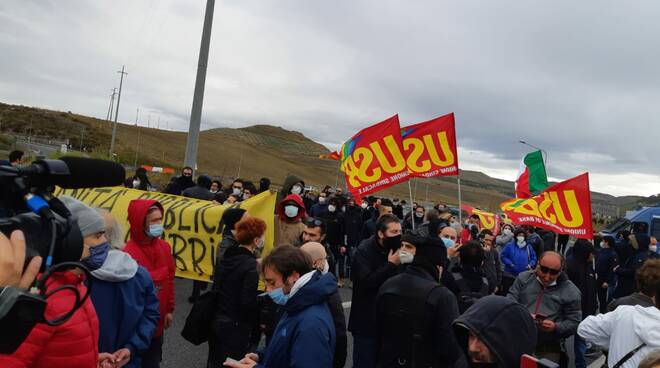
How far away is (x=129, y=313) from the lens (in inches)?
122

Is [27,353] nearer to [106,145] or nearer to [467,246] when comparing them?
[467,246]

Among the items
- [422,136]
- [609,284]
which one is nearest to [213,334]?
[422,136]

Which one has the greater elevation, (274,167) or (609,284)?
(274,167)

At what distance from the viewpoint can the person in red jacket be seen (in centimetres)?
384

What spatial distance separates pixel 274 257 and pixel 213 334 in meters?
1.35

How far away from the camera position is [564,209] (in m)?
7.54

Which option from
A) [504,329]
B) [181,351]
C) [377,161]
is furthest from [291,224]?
[504,329]

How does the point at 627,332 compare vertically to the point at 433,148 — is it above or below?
below

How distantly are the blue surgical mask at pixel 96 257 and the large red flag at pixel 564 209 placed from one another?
21.5 ft

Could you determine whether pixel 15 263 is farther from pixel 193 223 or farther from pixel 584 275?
pixel 584 275

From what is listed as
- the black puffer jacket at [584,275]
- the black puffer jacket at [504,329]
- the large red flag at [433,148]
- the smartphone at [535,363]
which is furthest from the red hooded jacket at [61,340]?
the large red flag at [433,148]

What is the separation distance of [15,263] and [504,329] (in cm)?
186

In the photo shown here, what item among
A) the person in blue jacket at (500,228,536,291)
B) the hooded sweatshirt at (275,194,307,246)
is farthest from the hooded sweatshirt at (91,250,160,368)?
the person in blue jacket at (500,228,536,291)

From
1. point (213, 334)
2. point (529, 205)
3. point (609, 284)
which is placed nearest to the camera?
point (213, 334)
